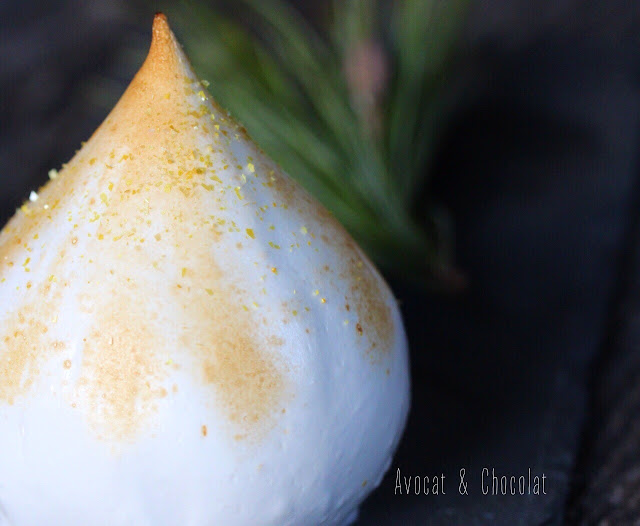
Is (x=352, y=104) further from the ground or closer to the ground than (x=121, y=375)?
further from the ground

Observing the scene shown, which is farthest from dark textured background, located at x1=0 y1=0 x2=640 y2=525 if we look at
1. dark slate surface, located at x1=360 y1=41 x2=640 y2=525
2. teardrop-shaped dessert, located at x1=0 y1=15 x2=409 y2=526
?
teardrop-shaped dessert, located at x1=0 y1=15 x2=409 y2=526

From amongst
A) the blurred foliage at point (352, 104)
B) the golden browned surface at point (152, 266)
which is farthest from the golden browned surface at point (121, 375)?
the blurred foliage at point (352, 104)

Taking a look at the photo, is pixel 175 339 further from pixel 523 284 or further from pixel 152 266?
pixel 523 284

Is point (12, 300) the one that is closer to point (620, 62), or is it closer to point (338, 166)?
point (338, 166)

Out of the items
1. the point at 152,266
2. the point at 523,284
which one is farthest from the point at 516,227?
the point at 152,266

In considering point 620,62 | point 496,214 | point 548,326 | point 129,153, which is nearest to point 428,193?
point 496,214

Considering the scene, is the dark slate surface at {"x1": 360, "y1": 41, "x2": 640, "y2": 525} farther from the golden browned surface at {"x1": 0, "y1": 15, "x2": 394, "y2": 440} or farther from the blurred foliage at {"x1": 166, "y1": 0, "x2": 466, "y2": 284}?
the golden browned surface at {"x1": 0, "y1": 15, "x2": 394, "y2": 440}
